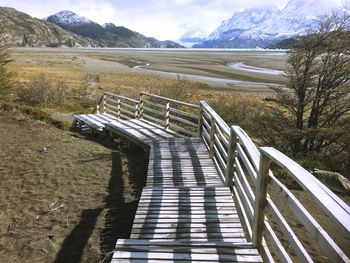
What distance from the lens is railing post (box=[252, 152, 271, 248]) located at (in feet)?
12.0

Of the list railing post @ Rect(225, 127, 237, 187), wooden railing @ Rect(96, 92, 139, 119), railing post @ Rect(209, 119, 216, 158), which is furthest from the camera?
wooden railing @ Rect(96, 92, 139, 119)

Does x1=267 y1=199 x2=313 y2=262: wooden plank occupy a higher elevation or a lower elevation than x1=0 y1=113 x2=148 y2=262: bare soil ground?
higher

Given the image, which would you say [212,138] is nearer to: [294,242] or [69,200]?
[69,200]

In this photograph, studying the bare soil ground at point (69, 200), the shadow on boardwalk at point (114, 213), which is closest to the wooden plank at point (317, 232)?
the shadow on boardwalk at point (114, 213)

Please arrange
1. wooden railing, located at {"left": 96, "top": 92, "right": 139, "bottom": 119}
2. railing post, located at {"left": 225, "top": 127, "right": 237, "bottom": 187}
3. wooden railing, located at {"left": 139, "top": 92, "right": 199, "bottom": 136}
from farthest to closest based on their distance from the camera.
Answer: wooden railing, located at {"left": 96, "top": 92, "right": 139, "bottom": 119}, wooden railing, located at {"left": 139, "top": 92, "right": 199, "bottom": 136}, railing post, located at {"left": 225, "top": 127, "right": 237, "bottom": 187}

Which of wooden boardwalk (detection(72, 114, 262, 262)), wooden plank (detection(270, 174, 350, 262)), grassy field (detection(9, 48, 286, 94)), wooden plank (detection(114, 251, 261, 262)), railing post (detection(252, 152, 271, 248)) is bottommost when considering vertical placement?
grassy field (detection(9, 48, 286, 94))

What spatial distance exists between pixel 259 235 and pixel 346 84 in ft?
36.9

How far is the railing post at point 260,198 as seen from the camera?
364 cm

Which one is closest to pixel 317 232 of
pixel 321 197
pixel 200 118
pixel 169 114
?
pixel 321 197

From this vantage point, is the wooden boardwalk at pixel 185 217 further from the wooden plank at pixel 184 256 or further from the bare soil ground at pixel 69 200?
the bare soil ground at pixel 69 200

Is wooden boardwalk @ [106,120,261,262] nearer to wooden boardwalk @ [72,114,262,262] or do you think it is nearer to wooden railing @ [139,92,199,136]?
wooden boardwalk @ [72,114,262,262]

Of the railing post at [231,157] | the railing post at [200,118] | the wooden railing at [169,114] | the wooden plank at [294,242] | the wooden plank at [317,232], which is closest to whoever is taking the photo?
the wooden plank at [317,232]

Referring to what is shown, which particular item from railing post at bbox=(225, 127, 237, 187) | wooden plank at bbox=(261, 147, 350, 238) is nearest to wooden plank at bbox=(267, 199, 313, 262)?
wooden plank at bbox=(261, 147, 350, 238)

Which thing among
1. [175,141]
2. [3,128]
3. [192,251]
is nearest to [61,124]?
[3,128]
